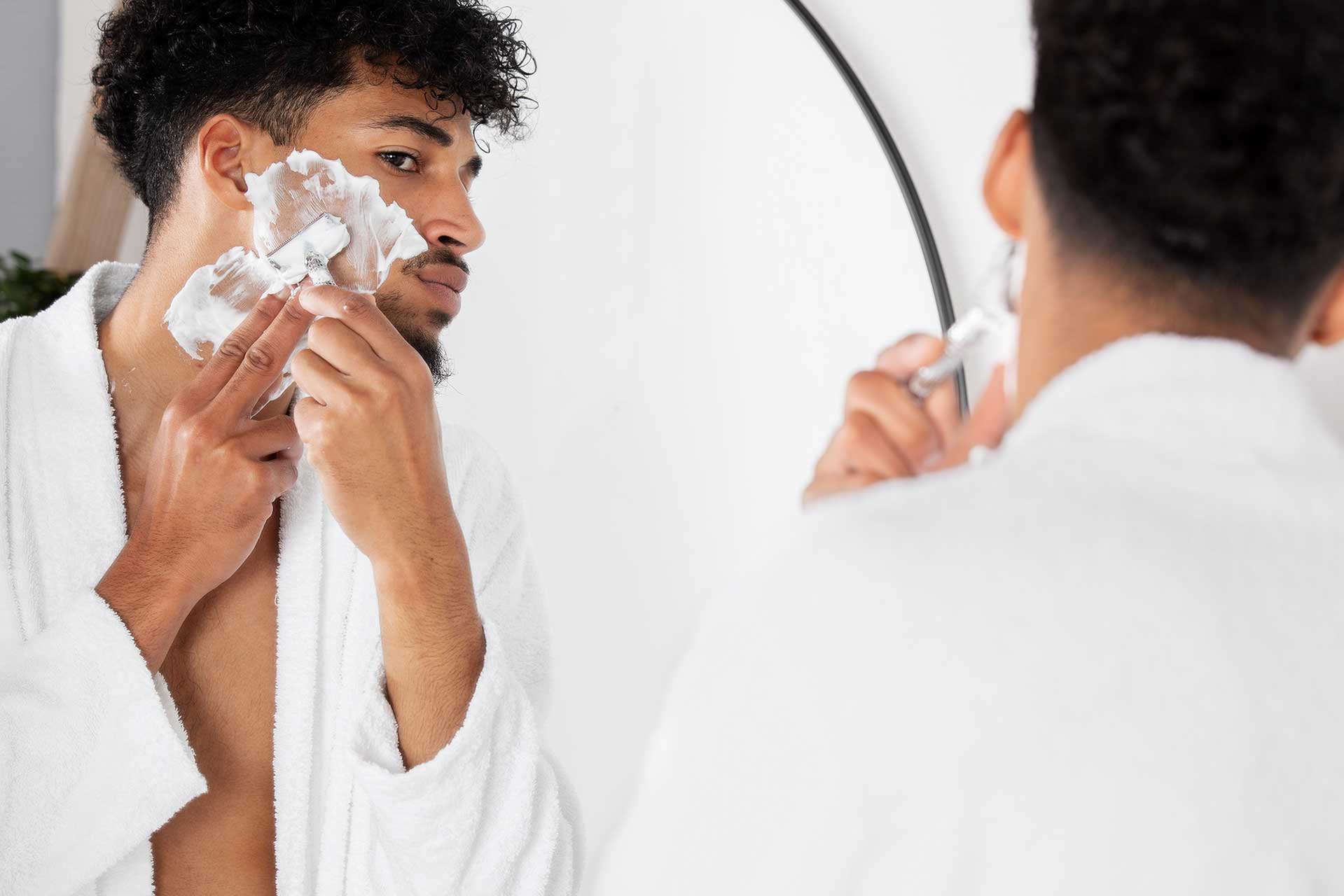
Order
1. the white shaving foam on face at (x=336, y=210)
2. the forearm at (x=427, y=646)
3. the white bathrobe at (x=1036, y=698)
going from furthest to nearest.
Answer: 1. the white shaving foam on face at (x=336, y=210)
2. the forearm at (x=427, y=646)
3. the white bathrobe at (x=1036, y=698)

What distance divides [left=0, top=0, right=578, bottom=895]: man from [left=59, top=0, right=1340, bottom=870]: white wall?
6cm

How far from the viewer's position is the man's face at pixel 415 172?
94 cm

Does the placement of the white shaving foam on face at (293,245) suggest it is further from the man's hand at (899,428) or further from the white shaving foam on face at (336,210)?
the man's hand at (899,428)

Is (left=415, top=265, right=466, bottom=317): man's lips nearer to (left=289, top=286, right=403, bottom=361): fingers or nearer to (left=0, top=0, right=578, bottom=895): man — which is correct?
(left=0, top=0, right=578, bottom=895): man

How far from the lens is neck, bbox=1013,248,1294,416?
43 cm

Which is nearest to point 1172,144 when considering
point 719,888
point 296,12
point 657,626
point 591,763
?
point 719,888

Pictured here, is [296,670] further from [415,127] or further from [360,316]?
[415,127]

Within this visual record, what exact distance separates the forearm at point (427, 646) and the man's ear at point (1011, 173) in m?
0.48

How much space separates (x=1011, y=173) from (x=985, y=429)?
0.15 meters

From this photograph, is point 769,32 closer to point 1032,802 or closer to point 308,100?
point 308,100

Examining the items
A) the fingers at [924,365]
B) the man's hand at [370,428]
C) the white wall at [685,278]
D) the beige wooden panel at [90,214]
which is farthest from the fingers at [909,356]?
the beige wooden panel at [90,214]

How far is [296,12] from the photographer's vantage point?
0.98 meters

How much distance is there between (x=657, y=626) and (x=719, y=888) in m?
0.51

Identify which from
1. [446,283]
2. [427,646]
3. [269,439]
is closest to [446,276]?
[446,283]
